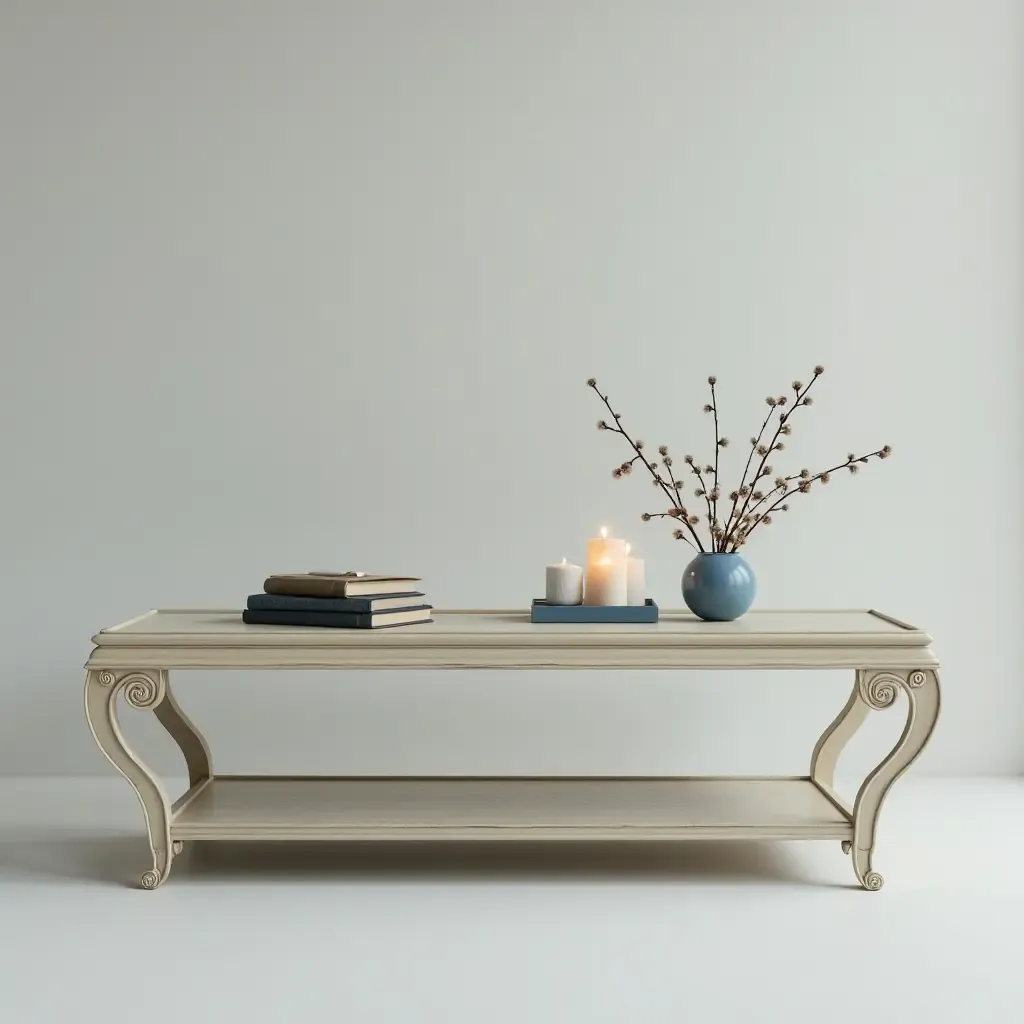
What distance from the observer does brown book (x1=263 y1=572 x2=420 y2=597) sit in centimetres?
250

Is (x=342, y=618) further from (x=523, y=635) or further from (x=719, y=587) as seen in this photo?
(x=719, y=587)

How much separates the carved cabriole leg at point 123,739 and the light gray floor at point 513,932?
0.12m

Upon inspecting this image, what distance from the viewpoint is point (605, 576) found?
262 cm

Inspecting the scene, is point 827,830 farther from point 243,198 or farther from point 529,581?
point 243,198

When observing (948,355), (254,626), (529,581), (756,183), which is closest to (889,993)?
(254,626)

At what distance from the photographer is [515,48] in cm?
341

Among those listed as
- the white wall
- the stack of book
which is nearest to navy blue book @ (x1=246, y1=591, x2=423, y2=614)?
the stack of book

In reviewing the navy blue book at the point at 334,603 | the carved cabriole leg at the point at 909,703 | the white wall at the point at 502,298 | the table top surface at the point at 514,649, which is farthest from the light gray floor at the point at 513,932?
the white wall at the point at 502,298

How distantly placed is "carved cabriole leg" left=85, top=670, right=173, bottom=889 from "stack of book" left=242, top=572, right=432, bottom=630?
10.0 inches

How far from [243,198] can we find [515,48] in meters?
0.85

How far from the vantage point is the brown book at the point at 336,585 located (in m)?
2.50

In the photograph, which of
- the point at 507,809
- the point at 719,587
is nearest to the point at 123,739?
the point at 507,809

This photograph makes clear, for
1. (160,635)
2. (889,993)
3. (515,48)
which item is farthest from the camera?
(515,48)

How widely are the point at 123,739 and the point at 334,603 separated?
499mm
